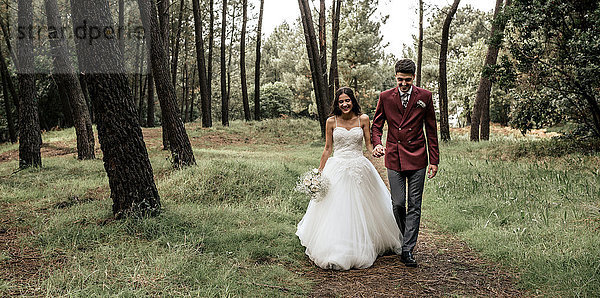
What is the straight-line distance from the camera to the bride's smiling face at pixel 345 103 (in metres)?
5.29

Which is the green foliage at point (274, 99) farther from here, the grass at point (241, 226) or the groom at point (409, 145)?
the groom at point (409, 145)

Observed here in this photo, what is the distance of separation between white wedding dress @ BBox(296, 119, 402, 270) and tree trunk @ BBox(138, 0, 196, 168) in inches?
206

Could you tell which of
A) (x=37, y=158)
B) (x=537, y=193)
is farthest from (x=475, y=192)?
(x=37, y=158)

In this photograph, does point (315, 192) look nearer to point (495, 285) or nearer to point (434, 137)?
point (434, 137)

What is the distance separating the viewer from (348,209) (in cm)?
493

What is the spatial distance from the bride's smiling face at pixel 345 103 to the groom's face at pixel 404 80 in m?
0.72

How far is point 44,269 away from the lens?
161 inches

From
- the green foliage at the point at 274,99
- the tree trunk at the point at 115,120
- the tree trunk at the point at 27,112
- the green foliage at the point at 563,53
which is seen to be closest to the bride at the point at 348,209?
the tree trunk at the point at 115,120

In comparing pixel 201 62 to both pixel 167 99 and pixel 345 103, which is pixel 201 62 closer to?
pixel 167 99

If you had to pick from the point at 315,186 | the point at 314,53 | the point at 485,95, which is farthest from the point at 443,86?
the point at 315,186

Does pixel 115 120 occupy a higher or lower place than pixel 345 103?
lower

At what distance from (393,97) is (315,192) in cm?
153

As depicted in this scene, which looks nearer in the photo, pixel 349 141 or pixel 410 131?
pixel 410 131

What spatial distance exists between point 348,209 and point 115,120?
→ 3.48 meters
